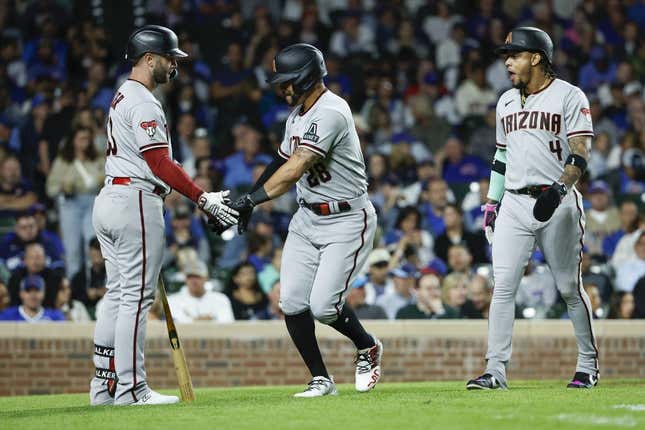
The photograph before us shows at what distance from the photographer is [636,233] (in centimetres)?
1362

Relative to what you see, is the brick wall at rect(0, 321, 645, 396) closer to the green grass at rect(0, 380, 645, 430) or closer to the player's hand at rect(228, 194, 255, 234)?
the green grass at rect(0, 380, 645, 430)

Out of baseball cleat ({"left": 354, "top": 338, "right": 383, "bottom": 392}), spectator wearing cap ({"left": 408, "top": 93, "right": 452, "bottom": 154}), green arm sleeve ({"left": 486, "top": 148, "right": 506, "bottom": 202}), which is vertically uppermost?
spectator wearing cap ({"left": 408, "top": 93, "right": 452, "bottom": 154})

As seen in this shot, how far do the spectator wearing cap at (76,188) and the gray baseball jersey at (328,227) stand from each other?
573 centimetres

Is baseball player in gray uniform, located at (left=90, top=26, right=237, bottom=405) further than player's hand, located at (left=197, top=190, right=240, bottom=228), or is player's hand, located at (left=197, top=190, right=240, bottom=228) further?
player's hand, located at (left=197, top=190, right=240, bottom=228)

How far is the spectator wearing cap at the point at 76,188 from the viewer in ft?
43.9

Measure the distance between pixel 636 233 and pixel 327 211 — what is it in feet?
21.6

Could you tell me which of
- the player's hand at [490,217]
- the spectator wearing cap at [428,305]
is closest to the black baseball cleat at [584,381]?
the player's hand at [490,217]

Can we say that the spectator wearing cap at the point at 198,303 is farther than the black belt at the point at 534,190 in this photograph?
Yes

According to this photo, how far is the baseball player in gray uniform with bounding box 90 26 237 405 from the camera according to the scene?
7449 millimetres

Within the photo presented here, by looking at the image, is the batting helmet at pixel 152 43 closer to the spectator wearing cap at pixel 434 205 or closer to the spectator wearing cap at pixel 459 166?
the spectator wearing cap at pixel 434 205

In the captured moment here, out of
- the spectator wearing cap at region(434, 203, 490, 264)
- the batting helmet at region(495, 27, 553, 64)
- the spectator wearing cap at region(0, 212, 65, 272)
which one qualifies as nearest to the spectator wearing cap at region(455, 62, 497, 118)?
the spectator wearing cap at region(434, 203, 490, 264)

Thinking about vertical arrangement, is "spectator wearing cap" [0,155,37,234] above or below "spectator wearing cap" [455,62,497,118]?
below

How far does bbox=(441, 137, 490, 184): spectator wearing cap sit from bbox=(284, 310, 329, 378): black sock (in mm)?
7390

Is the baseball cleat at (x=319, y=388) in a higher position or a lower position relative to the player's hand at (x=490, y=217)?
lower
